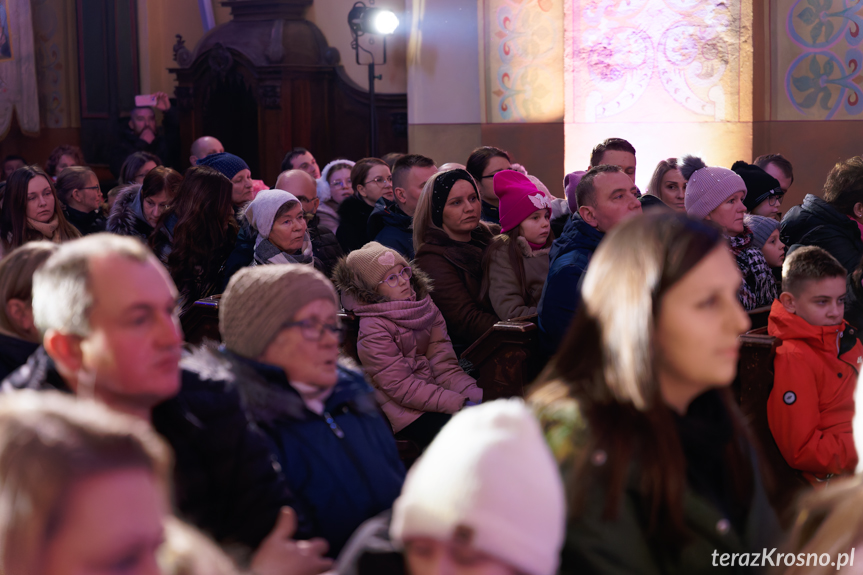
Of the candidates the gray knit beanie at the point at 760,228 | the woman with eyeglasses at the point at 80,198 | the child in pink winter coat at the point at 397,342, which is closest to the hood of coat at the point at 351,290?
the child in pink winter coat at the point at 397,342

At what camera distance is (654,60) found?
7.29 meters

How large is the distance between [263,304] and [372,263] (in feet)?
5.41

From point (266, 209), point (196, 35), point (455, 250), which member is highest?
point (196, 35)

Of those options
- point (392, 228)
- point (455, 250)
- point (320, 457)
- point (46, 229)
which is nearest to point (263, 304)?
point (320, 457)

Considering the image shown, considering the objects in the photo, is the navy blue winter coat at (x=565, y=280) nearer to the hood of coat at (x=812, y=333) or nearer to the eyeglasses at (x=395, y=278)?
the eyeglasses at (x=395, y=278)

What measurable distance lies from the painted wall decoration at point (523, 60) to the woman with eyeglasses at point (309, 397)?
5.86 m

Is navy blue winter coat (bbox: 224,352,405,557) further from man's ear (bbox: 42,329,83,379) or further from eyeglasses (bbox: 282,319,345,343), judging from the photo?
man's ear (bbox: 42,329,83,379)

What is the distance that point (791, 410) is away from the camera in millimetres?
3250

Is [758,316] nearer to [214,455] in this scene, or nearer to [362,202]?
[214,455]

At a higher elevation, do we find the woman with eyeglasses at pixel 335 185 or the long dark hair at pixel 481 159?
the long dark hair at pixel 481 159

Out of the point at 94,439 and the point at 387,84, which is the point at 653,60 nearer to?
the point at 387,84

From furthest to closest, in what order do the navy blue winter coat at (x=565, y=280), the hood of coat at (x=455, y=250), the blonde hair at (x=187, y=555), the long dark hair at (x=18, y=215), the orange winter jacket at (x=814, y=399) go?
the long dark hair at (x=18, y=215) → the hood of coat at (x=455, y=250) → the navy blue winter coat at (x=565, y=280) → the orange winter jacket at (x=814, y=399) → the blonde hair at (x=187, y=555)

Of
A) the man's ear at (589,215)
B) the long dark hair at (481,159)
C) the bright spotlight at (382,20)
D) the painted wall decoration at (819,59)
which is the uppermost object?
the bright spotlight at (382,20)

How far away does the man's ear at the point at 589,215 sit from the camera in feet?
12.3
